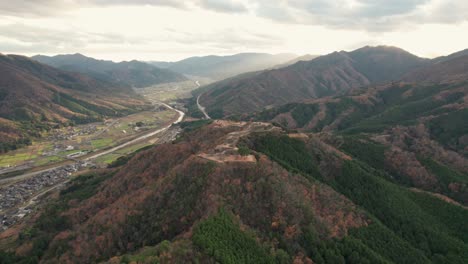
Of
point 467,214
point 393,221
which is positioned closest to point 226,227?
point 393,221

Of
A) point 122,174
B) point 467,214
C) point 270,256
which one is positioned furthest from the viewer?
point 122,174

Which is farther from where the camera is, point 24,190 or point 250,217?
point 24,190

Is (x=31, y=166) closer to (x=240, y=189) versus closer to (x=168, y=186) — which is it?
(x=168, y=186)

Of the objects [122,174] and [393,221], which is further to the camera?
[122,174]

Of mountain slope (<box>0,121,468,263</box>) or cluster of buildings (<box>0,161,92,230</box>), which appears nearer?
mountain slope (<box>0,121,468,263</box>)

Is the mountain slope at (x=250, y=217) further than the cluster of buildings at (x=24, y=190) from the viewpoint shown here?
No

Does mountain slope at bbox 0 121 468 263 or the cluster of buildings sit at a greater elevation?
mountain slope at bbox 0 121 468 263

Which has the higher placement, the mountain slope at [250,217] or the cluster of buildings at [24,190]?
the mountain slope at [250,217]

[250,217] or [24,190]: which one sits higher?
[250,217]
